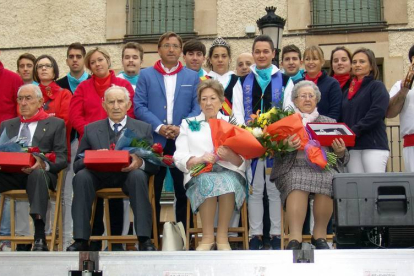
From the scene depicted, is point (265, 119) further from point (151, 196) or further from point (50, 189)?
point (50, 189)

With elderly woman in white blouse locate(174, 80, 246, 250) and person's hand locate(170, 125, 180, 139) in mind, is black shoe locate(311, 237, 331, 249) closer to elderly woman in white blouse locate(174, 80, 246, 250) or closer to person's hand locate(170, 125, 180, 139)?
elderly woman in white blouse locate(174, 80, 246, 250)

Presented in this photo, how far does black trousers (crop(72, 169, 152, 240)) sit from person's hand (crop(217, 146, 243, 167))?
61 centimetres

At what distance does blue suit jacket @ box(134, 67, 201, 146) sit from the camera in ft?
20.5

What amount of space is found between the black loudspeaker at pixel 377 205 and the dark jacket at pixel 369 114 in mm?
1694

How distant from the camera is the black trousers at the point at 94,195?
17.0 ft

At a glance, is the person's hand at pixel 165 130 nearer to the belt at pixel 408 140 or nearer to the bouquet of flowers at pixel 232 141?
the bouquet of flowers at pixel 232 141

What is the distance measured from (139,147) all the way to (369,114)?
1950 mm

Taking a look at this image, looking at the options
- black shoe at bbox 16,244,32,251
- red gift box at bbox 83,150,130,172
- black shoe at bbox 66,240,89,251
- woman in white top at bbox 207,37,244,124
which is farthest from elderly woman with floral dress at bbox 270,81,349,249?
black shoe at bbox 16,244,32,251

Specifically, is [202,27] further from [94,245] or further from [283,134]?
[283,134]

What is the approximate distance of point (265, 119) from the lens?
5285 mm

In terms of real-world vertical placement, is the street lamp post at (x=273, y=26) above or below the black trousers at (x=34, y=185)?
above

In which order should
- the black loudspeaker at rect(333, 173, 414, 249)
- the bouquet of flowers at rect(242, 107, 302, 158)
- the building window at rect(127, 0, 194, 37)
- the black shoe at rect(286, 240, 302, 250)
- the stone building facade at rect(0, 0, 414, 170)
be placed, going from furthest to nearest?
the building window at rect(127, 0, 194, 37)
the stone building facade at rect(0, 0, 414, 170)
the bouquet of flowers at rect(242, 107, 302, 158)
the black shoe at rect(286, 240, 302, 250)
the black loudspeaker at rect(333, 173, 414, 249)

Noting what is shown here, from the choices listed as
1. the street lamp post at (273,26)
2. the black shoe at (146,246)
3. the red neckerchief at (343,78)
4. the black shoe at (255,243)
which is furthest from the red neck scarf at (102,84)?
the street lamp post at (273,26)

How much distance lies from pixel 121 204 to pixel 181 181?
55cm
